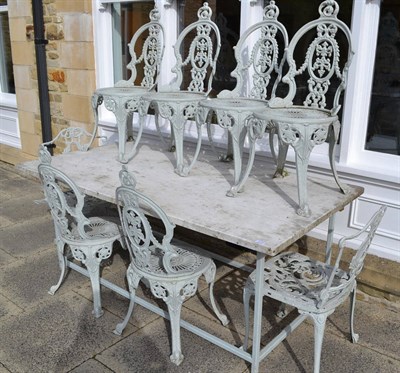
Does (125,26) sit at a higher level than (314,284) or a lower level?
higher

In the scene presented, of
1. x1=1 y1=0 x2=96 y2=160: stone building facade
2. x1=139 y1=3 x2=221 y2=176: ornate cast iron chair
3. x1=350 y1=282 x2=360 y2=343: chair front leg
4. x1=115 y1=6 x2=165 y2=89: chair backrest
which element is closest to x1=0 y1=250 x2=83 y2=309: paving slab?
x1=139 y1=3 x2=221 y2=176: ornate cast iron chair

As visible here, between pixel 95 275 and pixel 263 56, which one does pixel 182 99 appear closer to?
pixel 263 56

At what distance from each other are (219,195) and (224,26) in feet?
5.71

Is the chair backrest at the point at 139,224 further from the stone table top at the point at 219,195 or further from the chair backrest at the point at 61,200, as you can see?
the chair backrest at the point at 61,200

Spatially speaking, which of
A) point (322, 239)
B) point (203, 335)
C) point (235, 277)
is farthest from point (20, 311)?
point (322, 239)

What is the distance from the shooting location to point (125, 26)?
4484mm

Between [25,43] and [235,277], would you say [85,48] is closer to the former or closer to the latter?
[25,43]

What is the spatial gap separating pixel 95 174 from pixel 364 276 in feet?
6.17

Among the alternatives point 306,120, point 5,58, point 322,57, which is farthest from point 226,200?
point 5,58

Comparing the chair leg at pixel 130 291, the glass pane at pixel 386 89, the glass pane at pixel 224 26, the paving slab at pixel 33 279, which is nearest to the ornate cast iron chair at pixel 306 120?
the glass pane at pixel 386 89

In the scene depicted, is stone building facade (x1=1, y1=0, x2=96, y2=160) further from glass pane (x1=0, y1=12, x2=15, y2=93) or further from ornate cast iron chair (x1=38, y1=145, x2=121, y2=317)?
ornate cast iron chair (x1=38, y1=145, x2=121, y2=317)

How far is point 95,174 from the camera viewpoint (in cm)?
297

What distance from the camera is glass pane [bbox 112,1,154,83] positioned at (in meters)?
4.31

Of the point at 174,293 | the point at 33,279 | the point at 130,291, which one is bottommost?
the point at 33,279
